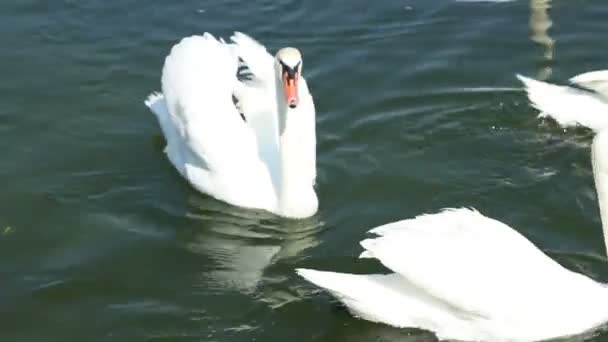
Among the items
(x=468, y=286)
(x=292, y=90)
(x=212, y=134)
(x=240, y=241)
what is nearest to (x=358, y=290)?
(x=468, y=286)

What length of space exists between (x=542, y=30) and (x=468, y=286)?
5.52m

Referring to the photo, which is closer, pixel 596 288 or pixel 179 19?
pixel 596 288

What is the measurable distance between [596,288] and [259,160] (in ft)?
9.79

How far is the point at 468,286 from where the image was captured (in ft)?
20.8

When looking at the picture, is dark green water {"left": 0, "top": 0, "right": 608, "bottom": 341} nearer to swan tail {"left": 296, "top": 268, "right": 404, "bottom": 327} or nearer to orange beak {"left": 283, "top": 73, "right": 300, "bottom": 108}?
swan tail {"left": 296, "top": 268, "right": 404, "bottom": 327}

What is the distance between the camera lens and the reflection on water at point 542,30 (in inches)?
421

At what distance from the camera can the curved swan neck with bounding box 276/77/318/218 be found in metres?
8.12

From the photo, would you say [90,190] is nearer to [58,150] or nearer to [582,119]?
[58,150]

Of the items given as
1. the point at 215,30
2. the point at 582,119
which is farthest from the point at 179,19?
the point at 582,119

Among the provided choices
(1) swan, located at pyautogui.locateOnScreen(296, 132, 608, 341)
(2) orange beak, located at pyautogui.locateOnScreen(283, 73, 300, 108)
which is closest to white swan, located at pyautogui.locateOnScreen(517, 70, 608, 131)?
(2) orange beak, located at pyautogui.locateOnScreen(283, 73, 300, 108)

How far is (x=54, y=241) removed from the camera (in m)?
8.05

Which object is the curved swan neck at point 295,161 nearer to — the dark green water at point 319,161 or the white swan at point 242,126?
the white swan at point 242,126

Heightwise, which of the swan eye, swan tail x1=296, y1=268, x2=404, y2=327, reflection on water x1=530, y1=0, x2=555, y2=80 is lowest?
swan tail x1=296, y1=268, x2=404, y2=327

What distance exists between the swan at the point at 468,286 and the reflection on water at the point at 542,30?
4.31 m
